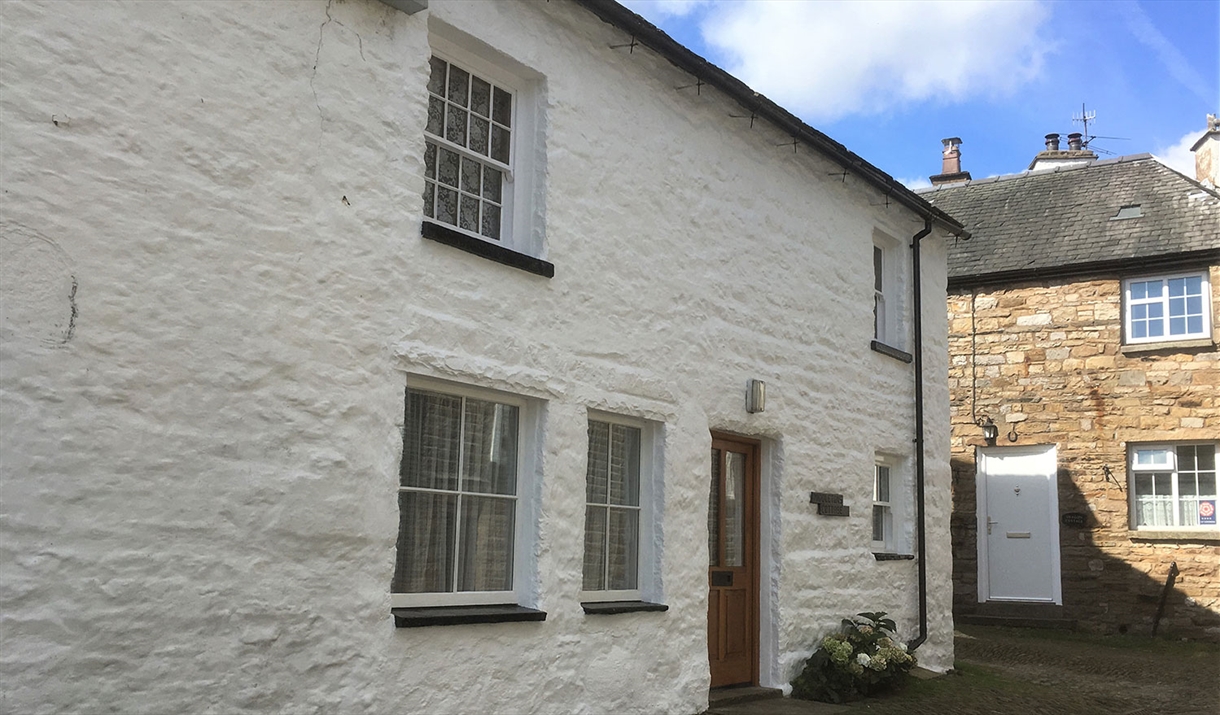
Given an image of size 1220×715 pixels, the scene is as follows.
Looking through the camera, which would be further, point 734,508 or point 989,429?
point 989,429

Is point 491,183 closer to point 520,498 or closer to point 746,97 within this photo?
point 520,498

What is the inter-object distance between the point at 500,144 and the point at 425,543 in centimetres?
279

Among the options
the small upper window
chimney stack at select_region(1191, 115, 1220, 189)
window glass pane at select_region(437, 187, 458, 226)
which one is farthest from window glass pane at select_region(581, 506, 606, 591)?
chimney stack at select_region(1191, 115, 1220, 189)

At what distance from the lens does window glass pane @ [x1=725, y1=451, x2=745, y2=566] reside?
977cm

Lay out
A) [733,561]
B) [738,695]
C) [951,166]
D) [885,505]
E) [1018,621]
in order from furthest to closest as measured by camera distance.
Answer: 1. [951,166]
2. [1018,621]
3. [885,505]
4. [733,561]
5. [738,695]

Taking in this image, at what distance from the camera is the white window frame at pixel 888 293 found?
41.1 feet

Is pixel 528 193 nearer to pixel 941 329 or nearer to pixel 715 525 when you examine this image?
pixel 715 525

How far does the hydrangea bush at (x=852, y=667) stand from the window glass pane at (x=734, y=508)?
1188 millimetres

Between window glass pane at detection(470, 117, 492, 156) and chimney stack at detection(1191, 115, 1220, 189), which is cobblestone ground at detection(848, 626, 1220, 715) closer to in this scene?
window glass pane at detection(470, 117, 492, 156)

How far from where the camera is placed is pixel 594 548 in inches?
325

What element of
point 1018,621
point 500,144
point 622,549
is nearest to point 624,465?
point 622,549

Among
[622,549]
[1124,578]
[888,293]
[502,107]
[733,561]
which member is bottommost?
[1124,578]

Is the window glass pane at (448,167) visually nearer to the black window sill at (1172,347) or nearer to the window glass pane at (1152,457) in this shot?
the black window sill at (1172,347)

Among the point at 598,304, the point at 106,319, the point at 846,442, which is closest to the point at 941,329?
the point at 846,442
